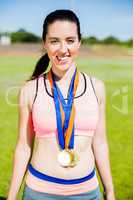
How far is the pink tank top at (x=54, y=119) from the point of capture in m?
2.21

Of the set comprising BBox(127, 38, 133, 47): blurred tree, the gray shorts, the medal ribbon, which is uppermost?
the medal ribbon

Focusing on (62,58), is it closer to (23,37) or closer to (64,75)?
(64,75)

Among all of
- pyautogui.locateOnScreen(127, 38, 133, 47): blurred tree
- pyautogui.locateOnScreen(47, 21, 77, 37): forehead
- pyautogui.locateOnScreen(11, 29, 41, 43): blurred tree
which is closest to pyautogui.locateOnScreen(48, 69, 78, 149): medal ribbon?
pyautogui.locateOnScreen(47, 21, 77, 37): forehead

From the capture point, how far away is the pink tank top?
2.21m

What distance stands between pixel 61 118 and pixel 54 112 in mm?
46

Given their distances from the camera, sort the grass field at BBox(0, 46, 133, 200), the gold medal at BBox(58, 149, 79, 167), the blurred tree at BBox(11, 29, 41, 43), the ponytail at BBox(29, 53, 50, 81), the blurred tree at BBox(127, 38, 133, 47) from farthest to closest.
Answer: the blurred tree at BBox(127, 38, 133, 47)
the blurred tree at BBox(11, 29, 41, 43)
the grass field at BBox(0, 46, 133, 200)
the ponytail at BBox(29, 53, 50, 81)
the gold medal at BBox(58, 149, 79, 167)

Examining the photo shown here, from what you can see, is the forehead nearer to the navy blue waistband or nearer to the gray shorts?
the navy blue waistband

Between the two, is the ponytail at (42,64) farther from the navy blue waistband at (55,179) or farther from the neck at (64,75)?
the navy blue waistband at (55,179)

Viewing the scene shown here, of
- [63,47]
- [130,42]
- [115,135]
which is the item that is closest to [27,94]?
[63,47]

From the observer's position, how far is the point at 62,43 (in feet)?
7.31

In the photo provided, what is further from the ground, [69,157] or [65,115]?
[65,115]

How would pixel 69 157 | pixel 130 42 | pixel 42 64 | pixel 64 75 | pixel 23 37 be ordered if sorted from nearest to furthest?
pixel 69 157, pixel 64 75, pixel 42 64, pixel 23 37, pixel 130 42

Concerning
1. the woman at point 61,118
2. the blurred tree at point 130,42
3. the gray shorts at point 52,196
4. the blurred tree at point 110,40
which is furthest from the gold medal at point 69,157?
the blurred tree at point 130,42

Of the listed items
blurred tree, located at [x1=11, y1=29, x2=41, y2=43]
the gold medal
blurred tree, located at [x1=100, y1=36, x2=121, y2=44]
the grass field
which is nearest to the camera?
the gold medal
